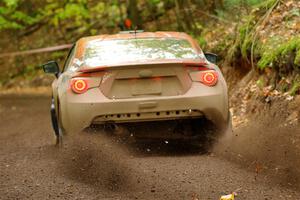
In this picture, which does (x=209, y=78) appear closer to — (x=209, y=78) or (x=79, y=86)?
(x=209, y=78)

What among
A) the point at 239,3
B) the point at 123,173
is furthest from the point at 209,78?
the point at 239,3

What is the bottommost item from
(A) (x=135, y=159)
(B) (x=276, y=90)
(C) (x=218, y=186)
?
(B) (x=276, y=90)

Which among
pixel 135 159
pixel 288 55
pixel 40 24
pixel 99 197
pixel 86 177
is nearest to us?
pixel 99 197

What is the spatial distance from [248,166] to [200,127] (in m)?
1.34

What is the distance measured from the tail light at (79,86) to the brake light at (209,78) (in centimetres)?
137

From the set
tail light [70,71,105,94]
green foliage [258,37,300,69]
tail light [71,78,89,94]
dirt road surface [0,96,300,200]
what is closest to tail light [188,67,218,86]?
dirt road surface [0,96,300,200]

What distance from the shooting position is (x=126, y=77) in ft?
25.8

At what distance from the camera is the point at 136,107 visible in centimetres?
782

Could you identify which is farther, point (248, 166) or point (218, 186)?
point (248, 166)

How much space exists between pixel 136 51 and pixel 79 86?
882 mm

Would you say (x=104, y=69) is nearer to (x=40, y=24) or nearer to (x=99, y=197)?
(x=99, y=197)

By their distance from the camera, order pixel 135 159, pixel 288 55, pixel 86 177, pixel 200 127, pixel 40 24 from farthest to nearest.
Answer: pixel 40 24
pixel 288 55
pixel 200 127
pixel 135 159
pixel 86 177

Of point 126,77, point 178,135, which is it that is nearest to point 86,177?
point 126,77

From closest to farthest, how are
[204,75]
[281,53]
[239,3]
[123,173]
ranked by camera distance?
[123,173] → [204,75] → [281,53] → [239,3]
